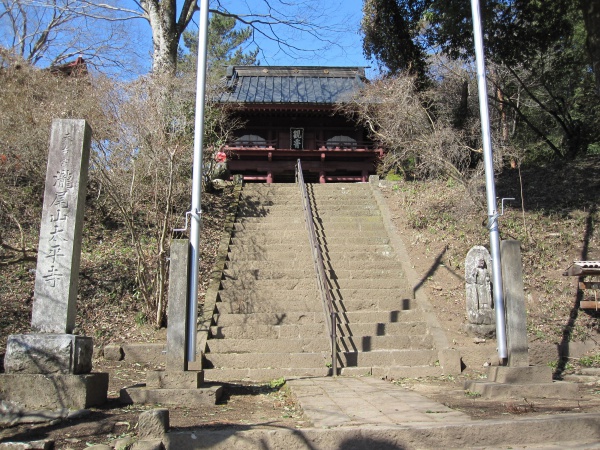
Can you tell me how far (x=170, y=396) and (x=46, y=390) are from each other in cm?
121

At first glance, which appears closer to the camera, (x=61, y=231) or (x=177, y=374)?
(x=61, y=231)

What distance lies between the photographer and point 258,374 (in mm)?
7441

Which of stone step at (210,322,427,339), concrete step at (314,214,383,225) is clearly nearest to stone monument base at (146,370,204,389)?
stone step at (210,322,427,339)

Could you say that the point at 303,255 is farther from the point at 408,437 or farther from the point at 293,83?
the point at 293,83

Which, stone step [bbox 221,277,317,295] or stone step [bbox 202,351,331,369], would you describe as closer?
stone step [bbox 202,351,331,369]

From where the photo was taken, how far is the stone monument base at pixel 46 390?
496 centimetres

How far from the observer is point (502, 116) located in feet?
71.9

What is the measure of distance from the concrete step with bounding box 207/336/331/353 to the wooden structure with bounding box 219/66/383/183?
10988mm

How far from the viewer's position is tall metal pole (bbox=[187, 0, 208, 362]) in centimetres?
609

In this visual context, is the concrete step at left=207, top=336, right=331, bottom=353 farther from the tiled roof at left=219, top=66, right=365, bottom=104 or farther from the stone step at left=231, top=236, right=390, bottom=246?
the tiled roof at left=219, top=66, right=365, bottom=104

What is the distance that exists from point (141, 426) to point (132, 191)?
6985 mm

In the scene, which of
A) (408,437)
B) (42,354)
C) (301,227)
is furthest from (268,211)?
(408,437)

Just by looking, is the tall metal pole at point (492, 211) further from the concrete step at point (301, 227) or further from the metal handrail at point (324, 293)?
the concrete step at point (301, 227)

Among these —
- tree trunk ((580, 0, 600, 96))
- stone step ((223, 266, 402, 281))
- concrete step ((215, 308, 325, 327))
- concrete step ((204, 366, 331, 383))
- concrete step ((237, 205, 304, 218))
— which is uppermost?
tree trunk ((580, 0, 600, 96))
